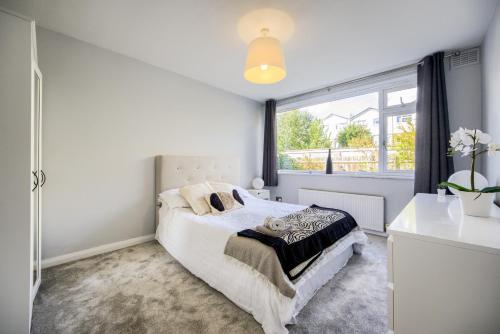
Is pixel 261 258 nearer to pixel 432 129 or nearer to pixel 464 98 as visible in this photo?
pixel 432 129

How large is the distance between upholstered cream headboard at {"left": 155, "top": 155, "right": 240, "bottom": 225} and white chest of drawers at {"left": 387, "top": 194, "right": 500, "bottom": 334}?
8.78ft

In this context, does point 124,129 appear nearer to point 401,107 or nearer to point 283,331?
point 283,331

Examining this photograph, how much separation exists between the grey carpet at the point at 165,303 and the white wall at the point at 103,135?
512 millimetres

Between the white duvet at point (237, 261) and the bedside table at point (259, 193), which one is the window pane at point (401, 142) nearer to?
the white duvet at point (237, 261)

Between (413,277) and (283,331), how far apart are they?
0.86 metres

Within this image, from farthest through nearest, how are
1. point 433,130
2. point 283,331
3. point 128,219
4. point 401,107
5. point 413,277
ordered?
point 401,107 < point 128,219 < point 433,130 < point 283,331 < point 413,277

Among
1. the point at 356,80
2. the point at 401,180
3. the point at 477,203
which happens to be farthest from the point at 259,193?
the point at 477,203

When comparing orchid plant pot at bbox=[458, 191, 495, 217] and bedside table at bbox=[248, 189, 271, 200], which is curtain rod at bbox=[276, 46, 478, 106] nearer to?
bedside table at bbox=[248, 189, 271, 200]

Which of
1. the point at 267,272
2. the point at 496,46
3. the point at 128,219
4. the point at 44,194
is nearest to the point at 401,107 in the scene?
the point at 496,46

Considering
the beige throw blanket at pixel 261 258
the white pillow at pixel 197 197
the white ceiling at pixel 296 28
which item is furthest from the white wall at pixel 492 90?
the white pillow at pixel 197 197

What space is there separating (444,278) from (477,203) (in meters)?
0.69

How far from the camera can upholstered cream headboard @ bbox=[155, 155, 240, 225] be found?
114 inches

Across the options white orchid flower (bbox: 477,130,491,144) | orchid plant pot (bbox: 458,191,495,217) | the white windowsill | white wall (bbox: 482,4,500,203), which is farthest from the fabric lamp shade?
the white windowsill

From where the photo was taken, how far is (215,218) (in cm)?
226
